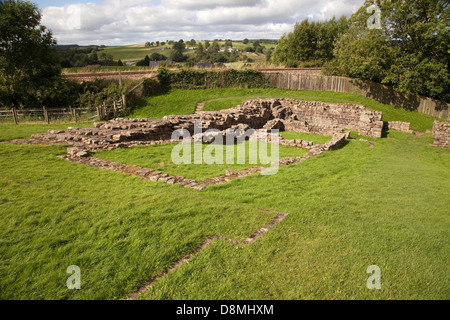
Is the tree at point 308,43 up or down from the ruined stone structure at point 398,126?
up

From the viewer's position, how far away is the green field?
18.7 ft

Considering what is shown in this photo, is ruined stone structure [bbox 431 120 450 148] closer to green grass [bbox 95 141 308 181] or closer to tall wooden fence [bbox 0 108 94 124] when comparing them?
green grass [bbox 95 141 308 181]

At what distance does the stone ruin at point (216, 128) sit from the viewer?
1307cm

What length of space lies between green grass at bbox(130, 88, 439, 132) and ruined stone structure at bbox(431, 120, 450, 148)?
567 centimetres

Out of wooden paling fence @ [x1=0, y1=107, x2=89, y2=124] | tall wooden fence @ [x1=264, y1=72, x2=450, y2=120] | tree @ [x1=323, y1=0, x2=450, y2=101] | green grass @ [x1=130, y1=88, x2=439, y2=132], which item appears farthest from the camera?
tall wooden fence @ [x1=264, y1=72, x2=450, y2=120]

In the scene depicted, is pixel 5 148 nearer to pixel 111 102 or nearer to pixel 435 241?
pixel 111 102

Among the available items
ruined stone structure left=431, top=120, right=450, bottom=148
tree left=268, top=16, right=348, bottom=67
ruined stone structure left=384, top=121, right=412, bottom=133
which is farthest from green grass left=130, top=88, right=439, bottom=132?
tree left=268, top=16, right=348, bottom=67

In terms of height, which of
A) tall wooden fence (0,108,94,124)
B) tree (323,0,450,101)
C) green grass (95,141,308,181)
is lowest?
green grass (95,141,308,181)

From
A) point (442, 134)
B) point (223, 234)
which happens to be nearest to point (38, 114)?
point (223, 234)

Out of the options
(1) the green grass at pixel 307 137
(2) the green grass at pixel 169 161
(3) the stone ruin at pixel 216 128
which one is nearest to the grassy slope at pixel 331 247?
(2) the green grass at pixel 169 161

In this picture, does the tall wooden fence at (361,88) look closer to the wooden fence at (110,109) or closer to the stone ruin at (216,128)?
the stone ruin at (216,128)

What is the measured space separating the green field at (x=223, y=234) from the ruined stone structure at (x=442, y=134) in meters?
10.8

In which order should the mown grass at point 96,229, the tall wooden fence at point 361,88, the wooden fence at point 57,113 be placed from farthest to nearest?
the tall wooden fence at point 361,88
the wooden fence at point 57,113
the mown grass at point 96,229
